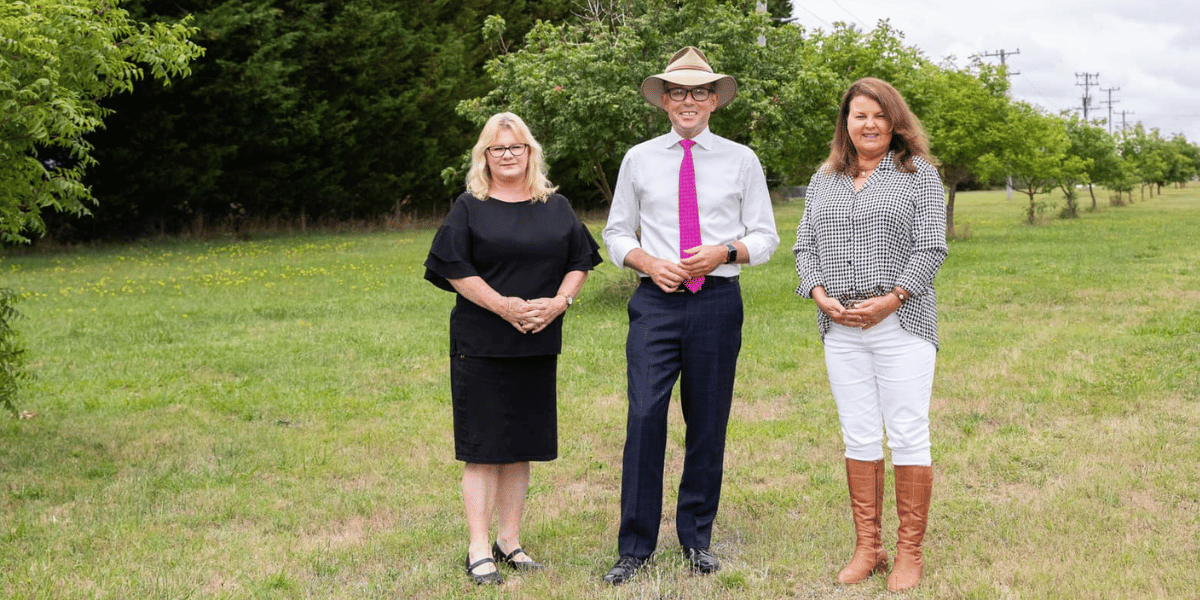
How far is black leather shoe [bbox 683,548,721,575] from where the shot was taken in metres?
4.80

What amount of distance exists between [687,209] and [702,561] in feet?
5.04

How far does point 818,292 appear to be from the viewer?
4668 mm

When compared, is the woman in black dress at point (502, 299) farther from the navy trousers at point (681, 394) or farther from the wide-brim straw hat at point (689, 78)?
the wide-brim straw hat at point (689, 78)

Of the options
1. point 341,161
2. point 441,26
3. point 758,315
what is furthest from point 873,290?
point 441,26

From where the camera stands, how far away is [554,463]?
23.2 feet

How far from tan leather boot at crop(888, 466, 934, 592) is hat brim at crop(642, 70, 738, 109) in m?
1.78

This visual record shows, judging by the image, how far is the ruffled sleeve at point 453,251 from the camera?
462 cm

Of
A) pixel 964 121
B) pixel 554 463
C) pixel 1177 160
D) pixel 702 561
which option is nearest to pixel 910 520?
pixel 702 561

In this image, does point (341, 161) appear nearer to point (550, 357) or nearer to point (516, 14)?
point (516, 14)

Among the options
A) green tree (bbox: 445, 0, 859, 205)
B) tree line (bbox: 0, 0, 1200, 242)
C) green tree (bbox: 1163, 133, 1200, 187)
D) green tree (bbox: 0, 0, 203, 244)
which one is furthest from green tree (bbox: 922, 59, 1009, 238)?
green tree (bbox: 1163, 133, 1200, 187)

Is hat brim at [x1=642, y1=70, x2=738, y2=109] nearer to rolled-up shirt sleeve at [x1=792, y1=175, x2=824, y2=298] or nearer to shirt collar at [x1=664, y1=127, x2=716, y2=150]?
shirt collar at [x1=664, y1=127, x2=716, y2=150]

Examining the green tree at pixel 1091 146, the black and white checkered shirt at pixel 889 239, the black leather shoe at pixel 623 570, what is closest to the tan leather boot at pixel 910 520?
the black and white checkered shirt at pixel 889 239

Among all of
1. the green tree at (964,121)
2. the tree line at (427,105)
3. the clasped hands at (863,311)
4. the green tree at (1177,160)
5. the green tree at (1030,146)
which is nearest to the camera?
the clasped hands at (863,311)

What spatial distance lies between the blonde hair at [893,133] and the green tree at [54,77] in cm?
403
